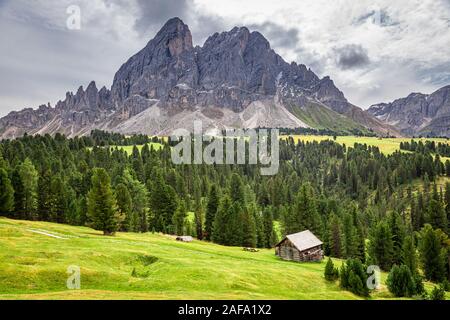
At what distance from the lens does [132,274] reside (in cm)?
4575

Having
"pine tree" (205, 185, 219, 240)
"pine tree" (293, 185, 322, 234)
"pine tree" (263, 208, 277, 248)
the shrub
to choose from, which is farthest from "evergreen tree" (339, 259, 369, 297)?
"pine tree" (205, 185, 219, 240)

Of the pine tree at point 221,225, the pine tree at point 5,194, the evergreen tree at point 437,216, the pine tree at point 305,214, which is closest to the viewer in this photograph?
the pine tree at point 5,194

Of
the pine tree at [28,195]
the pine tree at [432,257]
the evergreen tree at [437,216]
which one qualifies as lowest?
the pine tree at [432,257]

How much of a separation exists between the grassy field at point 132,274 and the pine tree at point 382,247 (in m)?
30.2

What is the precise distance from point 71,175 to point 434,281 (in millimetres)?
104591

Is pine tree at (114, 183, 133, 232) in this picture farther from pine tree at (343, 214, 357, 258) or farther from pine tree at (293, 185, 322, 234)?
pine tree at (343, 214, 357, 258)

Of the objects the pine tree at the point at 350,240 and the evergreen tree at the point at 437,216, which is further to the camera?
the evergreen tree at the point at 437,216

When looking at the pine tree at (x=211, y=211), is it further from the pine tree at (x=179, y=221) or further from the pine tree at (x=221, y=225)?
the pine tree at (x=221, y=225)

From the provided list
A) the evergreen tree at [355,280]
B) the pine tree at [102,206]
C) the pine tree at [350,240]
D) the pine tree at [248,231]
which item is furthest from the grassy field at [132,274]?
the pine tree at [350,240]

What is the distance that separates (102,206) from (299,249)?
4087cm

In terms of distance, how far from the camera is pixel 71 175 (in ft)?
397

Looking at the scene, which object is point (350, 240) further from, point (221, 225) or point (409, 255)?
point (221, 225)

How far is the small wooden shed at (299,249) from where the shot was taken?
3118 inches
